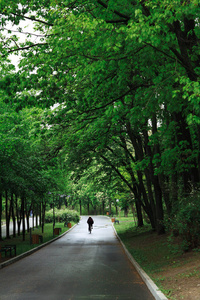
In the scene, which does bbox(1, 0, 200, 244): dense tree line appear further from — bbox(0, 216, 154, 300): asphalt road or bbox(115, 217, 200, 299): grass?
bbox(0, 216, 154, 300): asphalt road

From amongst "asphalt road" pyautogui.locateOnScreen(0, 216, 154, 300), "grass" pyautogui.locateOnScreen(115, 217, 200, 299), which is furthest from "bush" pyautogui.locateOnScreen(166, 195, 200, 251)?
"asphalt road" pyautogui.locateOnScreen(0, 216, 154, 300)

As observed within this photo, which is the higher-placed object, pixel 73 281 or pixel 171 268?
pixel 171 268

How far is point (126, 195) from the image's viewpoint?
1406 inches

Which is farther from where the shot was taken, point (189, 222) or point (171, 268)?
point (189, 222)

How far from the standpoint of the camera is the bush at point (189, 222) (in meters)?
11.7

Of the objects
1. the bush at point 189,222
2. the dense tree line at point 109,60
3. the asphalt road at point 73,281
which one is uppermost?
the dense tree line at point 109,60

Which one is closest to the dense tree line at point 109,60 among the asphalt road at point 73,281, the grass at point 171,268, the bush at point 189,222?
the bush at point 189,222

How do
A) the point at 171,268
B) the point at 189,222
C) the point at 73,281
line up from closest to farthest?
the point at 73,281
the point at 171,268
the point at 189,222

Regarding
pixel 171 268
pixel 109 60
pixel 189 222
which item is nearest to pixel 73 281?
pixel 171 268

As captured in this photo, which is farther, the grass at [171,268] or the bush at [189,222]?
the bush at [189,222]

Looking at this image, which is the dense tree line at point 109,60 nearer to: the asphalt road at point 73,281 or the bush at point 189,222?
the bush at point 189,222

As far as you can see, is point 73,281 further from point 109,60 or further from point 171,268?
point 109,60

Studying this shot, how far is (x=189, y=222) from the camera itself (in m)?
12.0

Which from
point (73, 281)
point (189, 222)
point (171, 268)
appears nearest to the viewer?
point (73, 281)
